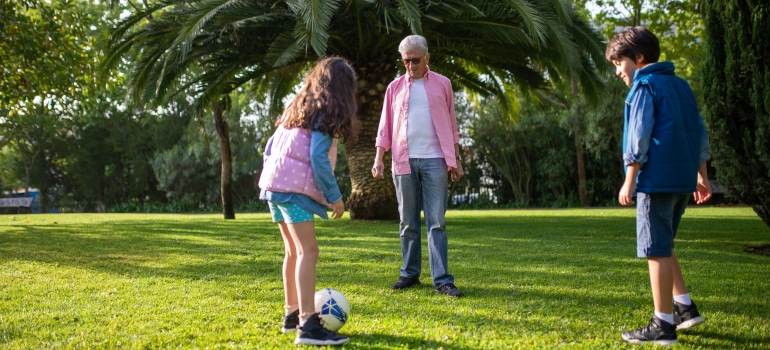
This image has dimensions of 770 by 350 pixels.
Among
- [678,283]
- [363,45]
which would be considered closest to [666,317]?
[678,283]

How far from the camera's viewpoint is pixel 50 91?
1277cm

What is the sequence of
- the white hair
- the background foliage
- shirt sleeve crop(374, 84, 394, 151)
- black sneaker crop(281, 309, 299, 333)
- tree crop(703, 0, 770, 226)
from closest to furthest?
black sneaker crop(281, 309, 299, 333) → the white hair → shirt sleeve crop(374, 84, 394, 151) → tree crop(703, 0, 770, 226) → the background foliage

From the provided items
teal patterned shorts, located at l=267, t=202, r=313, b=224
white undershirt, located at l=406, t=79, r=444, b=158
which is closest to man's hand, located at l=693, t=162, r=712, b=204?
white undershirt, located at l=406, t=79, r=444, b=158

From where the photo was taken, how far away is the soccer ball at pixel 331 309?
3650 millimetres

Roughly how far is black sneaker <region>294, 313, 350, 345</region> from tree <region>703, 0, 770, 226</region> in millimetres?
5318

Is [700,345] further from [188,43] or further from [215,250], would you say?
[188,43]

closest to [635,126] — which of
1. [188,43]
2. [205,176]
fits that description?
[188,43]

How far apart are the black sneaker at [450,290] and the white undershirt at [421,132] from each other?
3.12ft

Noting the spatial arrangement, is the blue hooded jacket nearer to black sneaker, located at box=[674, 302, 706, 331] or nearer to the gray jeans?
black sneaker, located at box=[674, 302, 706, 331]

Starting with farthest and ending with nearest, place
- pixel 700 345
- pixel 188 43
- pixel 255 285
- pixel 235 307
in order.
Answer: pixel 188 43 → pixel 255 285 → pixel 235 307 → pixel 700 345

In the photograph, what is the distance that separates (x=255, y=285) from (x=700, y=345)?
326cm

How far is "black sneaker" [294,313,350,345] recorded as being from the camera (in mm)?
3457

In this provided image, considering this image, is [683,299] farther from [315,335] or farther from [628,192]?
[315,335]

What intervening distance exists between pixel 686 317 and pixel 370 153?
9078 mm
